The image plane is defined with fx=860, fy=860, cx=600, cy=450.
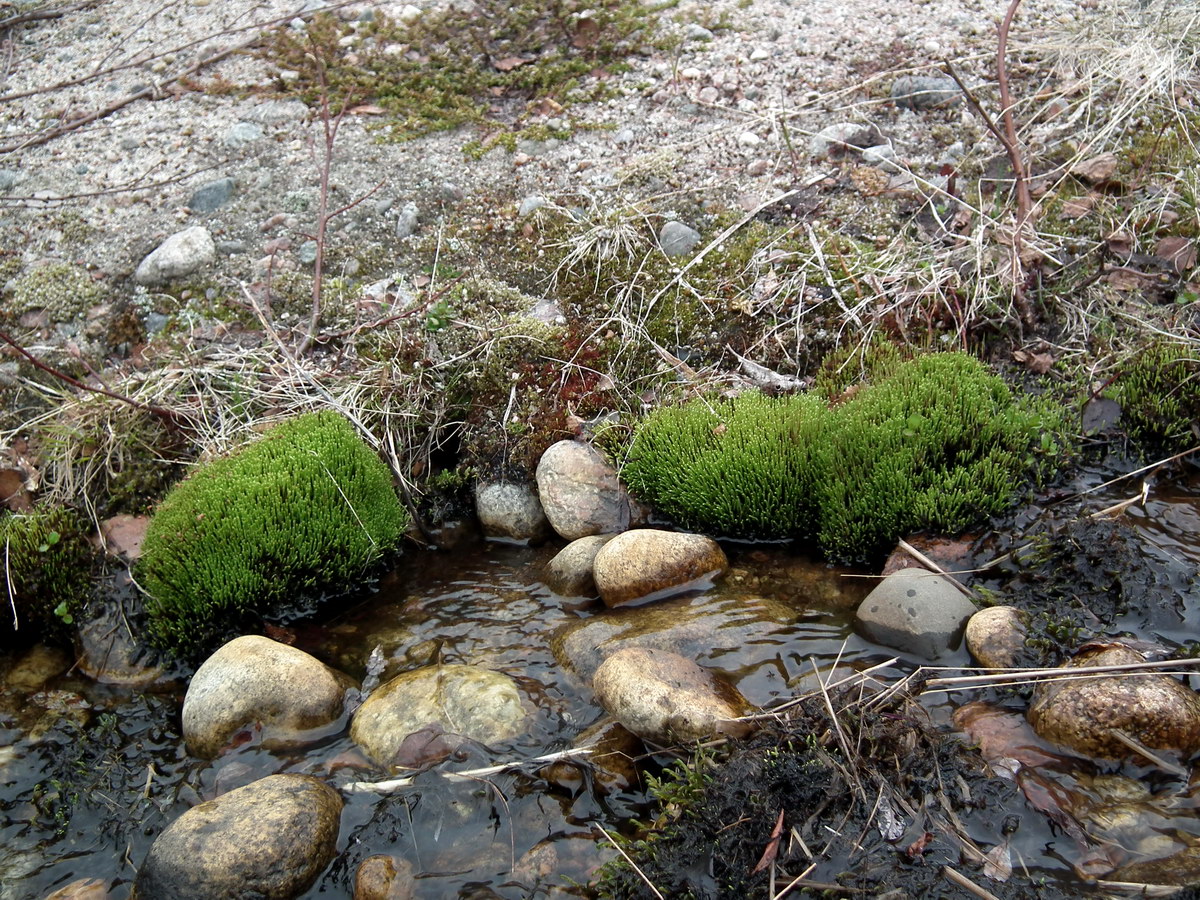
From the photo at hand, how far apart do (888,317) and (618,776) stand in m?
3.43

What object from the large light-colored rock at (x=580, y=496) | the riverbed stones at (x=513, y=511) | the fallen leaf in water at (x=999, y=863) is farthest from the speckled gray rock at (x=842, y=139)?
the fallen leaf in water at (x=999, y=863)

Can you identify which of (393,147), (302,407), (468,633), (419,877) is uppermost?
(393,147)

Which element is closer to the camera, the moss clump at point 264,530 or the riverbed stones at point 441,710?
the riverbed stones at point 441,710

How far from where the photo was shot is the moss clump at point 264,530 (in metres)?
4.75

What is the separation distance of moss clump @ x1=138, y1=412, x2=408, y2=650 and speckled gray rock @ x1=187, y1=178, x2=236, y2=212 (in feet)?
8.98

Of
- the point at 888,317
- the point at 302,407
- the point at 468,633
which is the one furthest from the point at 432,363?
the point at 888,317

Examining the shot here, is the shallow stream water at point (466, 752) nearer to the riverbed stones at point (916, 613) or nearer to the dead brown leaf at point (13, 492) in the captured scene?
the riverbed stones at point (916, 613)

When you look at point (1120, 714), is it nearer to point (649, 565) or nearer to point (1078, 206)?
point (649, 565)

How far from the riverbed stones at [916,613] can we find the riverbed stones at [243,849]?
→ 267 centimetres

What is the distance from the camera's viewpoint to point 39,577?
16.5 ft

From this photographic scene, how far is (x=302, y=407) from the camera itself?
18.8 feet

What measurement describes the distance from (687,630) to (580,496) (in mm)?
1207

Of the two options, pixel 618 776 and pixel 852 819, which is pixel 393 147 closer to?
pixel 618 776

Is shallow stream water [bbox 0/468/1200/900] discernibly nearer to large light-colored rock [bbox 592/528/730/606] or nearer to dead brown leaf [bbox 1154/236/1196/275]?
large light-colored rock [bbox 592/528/730/606]
